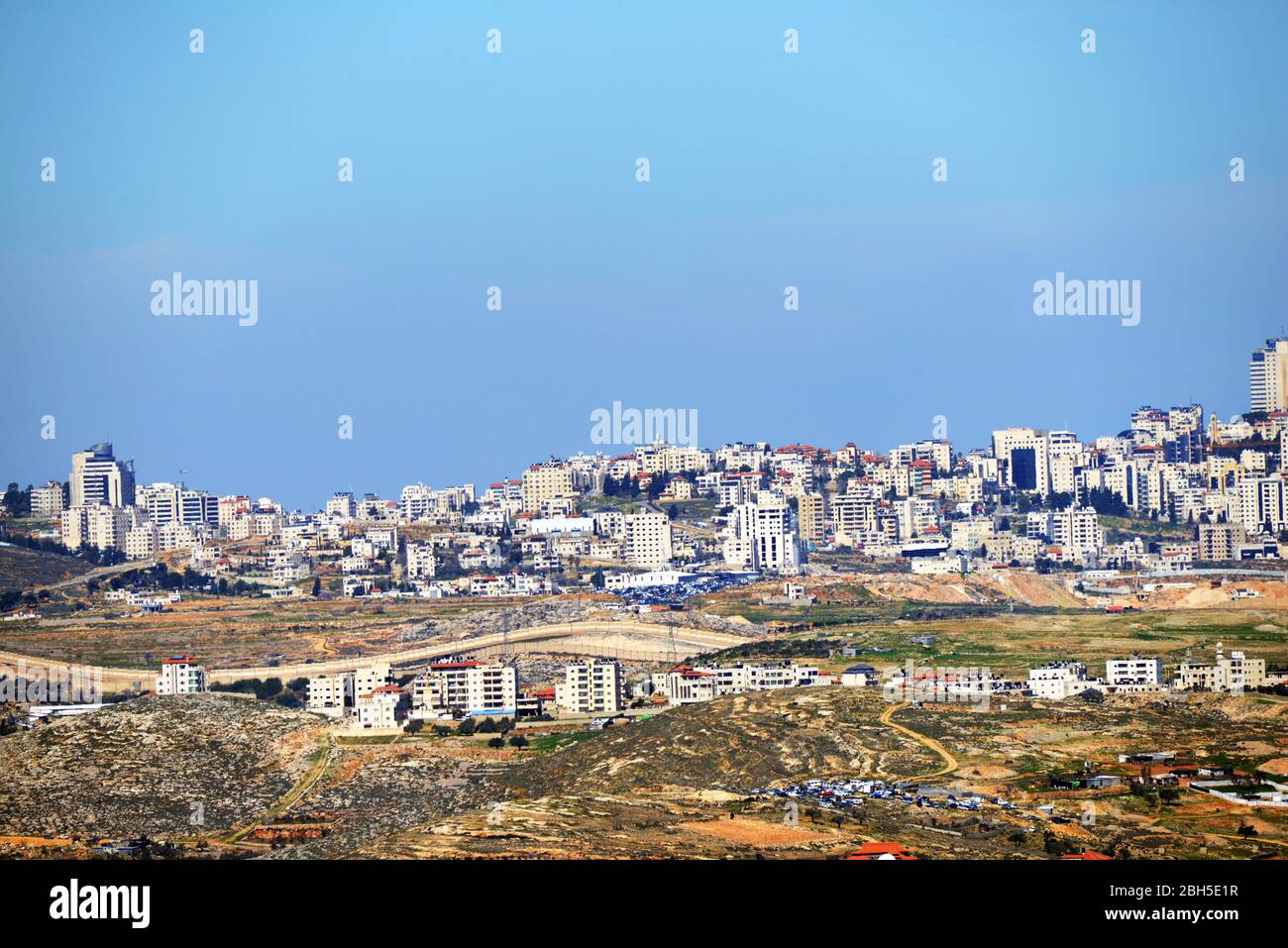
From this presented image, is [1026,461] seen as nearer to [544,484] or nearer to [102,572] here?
[544,484]

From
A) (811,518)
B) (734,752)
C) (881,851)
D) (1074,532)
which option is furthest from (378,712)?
(811,518)

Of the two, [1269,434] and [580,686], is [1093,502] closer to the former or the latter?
[1269,434]

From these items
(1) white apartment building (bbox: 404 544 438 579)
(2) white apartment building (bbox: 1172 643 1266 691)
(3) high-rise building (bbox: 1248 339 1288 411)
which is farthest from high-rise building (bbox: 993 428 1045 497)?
(2) white apartment building (bbox: 1172 643 1266 691)

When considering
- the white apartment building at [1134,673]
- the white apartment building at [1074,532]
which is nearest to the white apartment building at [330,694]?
the white apartment building at [1134,673]

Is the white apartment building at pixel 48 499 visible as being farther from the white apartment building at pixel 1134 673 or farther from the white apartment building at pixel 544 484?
the white apartment building at pixel 1134 673
